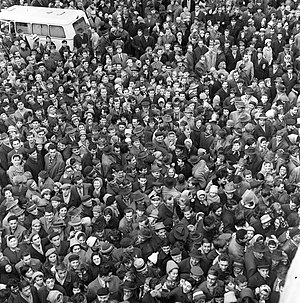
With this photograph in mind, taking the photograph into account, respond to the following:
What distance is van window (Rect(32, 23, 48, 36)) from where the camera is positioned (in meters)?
16.1

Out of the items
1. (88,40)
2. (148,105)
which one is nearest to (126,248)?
(148,105)

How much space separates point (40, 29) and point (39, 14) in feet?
1.66

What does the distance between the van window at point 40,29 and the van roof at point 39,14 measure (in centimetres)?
11

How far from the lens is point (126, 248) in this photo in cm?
844

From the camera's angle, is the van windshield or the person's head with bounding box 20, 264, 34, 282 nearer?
the person's head with bounding box 20, 264, 34, 282

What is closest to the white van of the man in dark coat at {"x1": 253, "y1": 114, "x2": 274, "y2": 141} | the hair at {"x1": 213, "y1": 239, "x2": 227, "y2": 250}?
the man in dark coat at {"x1": 253, "y1": 114, "x2": 274, "y2": 141}

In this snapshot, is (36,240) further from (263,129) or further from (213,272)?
(263,129)

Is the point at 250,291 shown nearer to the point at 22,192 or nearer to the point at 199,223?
the point at 199,223

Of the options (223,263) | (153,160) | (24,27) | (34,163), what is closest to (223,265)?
(223,263)

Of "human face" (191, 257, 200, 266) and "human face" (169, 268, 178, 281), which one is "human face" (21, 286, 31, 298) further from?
"human face" (191, 257, 200, 266)

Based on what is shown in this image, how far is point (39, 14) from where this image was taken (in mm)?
16422

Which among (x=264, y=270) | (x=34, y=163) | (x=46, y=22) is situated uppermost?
(x=264, y=270)

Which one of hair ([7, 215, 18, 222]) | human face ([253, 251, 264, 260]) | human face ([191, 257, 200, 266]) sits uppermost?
human face ([253, 251, 264, 260])

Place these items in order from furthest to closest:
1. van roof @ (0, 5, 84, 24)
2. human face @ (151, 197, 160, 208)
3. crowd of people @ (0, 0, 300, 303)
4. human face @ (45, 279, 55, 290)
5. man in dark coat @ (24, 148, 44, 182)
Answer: van roof @ (0, 5, 84, 24), man in dark coat @ (24, 148, 44, 182), human face @ (151, 197, 160, 208), crowd of people @ (0, 0, 300, 303), human face @ (45, 279, 55, 290)
